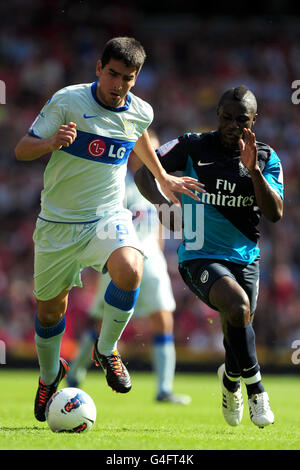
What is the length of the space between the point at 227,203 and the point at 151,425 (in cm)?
168

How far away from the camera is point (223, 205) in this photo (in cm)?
571

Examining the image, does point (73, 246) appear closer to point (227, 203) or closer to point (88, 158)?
point (88, 158)

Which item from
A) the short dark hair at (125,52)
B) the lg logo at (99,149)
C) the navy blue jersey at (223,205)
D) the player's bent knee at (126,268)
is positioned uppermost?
the short dark hair at (125,52)

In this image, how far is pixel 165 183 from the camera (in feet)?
18.3

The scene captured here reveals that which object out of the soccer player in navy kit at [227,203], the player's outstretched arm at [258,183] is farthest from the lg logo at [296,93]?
the player's outstretched arm at [258,183]

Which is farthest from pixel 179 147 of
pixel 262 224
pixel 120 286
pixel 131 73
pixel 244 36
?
pixel 244 36

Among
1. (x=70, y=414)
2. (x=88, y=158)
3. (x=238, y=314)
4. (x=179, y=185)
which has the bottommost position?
(x=70, y=414)

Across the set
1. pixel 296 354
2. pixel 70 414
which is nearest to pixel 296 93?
pixel 296 354

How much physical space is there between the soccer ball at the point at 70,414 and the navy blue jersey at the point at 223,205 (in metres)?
1.34

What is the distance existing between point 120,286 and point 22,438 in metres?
1.19

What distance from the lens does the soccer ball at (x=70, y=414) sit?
4961mm

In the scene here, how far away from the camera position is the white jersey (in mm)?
5387

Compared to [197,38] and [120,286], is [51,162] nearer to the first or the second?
[120,286]

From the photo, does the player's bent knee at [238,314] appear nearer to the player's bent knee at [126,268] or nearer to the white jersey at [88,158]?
the player's bent knee at [126,268]
